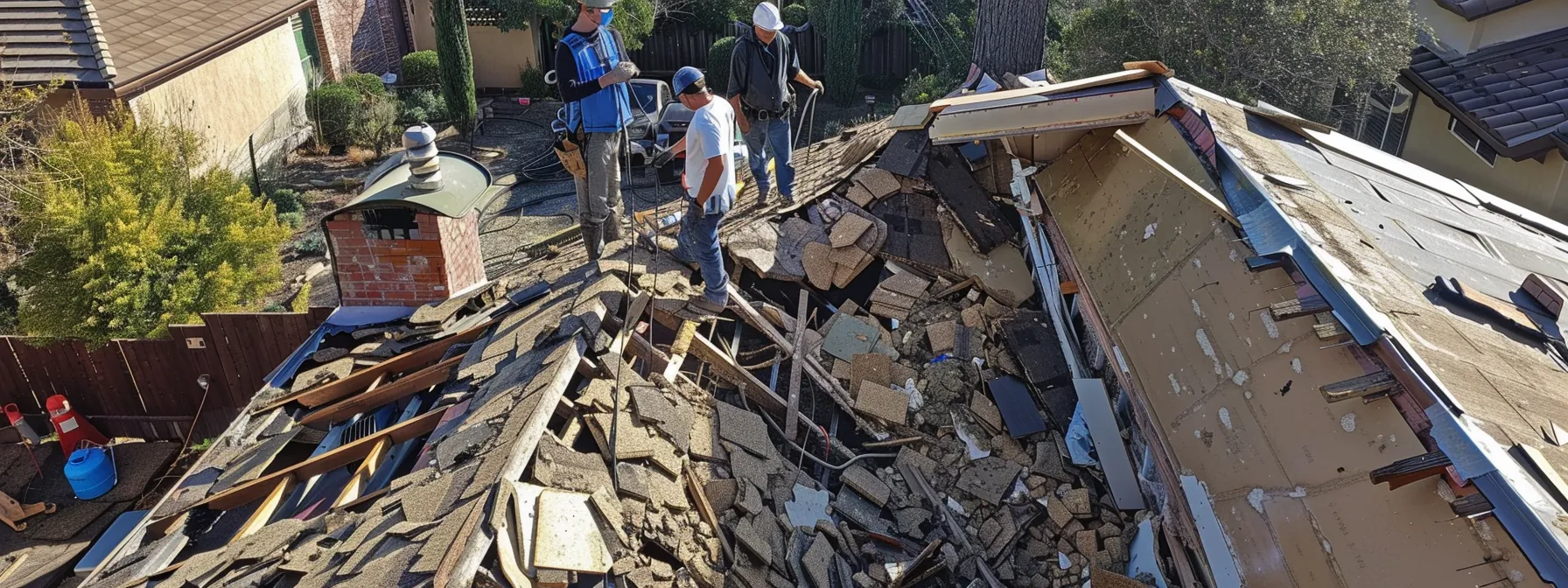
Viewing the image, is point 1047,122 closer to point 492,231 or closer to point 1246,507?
point 1246,507

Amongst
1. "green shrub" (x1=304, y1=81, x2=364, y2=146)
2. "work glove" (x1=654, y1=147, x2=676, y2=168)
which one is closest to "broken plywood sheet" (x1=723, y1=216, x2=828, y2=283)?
"work glove" (x1=654, y1=147, x2=676, y2=168)

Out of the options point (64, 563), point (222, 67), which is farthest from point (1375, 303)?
point (222, 67)

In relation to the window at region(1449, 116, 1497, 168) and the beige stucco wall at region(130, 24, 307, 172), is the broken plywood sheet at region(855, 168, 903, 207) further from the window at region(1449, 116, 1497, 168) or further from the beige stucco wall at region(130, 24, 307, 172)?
the beige stucco wall at region(130, 24, 307, 172)

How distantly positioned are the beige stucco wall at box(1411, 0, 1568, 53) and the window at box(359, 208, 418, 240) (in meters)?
12.5

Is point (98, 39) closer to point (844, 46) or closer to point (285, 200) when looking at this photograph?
point (285, 200)

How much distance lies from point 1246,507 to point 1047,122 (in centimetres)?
331

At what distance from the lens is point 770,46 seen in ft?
24.1

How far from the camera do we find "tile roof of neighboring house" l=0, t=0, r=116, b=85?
39.0 ft

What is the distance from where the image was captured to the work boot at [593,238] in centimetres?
669

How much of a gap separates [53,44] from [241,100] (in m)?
3.22

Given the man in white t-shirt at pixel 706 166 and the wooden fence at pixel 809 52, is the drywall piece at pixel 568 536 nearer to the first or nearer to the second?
the man in white t-shirt at pixel 706 166

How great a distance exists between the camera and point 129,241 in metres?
8.91

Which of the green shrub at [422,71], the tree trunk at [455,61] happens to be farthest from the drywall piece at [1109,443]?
the green shrub at [422,71]

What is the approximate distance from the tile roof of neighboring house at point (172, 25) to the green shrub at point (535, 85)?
4683mm
